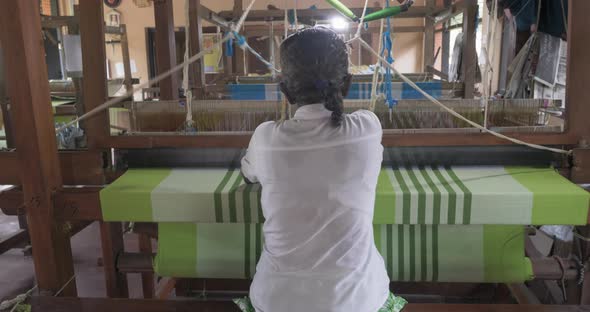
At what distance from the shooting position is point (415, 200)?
1236mm

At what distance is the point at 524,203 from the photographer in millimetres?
1224

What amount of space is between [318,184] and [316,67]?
0.25 metres

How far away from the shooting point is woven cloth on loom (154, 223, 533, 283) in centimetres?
149

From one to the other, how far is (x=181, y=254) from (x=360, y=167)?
83 centimetres

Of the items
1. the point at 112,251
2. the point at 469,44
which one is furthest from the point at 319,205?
the point at 469,44

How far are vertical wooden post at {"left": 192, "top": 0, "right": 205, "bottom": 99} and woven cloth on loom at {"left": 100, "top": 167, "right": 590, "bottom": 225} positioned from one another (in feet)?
4.31

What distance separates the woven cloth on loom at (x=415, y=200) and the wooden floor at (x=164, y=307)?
28 cm

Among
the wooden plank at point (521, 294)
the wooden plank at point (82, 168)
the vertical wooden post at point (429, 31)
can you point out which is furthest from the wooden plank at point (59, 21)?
the wooden plank at point (521, 294)

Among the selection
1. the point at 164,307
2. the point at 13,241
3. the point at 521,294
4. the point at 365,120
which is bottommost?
the point at 13,241

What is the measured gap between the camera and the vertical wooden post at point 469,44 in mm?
2826

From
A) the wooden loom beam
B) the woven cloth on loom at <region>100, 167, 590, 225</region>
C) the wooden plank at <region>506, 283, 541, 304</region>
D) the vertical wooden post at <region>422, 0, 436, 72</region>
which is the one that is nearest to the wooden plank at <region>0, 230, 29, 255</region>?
the wooden loom beam

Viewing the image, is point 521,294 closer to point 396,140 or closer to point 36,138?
point 396,140

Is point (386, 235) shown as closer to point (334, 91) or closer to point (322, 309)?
point (322, 309)

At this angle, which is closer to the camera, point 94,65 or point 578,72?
point 578,72
